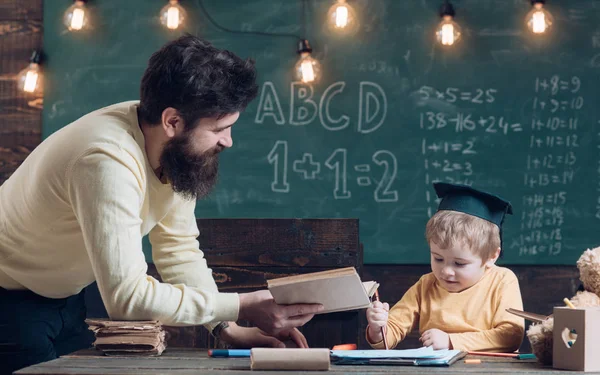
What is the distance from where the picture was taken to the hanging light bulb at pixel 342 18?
12.7ft

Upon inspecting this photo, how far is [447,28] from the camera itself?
151 inches

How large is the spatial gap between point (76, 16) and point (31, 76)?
1.32 feet

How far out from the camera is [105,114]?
6.18 feet

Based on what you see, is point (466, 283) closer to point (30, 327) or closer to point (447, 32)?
point (30, 327)

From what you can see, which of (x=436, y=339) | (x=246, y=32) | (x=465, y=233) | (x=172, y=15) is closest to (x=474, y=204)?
(x=465, y=233)

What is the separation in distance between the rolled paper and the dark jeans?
2.22 ft

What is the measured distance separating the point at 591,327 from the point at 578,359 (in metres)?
0.07

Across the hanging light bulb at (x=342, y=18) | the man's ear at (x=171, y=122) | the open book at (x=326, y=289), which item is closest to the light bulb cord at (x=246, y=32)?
the hanging light bulb at (x=342, y=18)

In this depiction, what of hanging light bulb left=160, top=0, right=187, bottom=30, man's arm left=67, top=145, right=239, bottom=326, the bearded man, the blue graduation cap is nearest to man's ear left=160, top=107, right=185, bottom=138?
the bearded man

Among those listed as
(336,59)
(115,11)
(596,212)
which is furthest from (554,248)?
(115,11)

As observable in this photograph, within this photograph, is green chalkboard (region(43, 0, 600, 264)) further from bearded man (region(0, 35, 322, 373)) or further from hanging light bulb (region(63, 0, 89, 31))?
bearded man (region(0, 35, 322, 373))

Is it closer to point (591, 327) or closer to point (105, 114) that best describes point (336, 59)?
point (105, 114)

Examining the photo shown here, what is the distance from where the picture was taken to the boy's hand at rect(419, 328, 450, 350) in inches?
78.0

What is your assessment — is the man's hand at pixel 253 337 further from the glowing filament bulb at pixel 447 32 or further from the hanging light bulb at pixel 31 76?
the hanging light bulb at pixel 31 76
